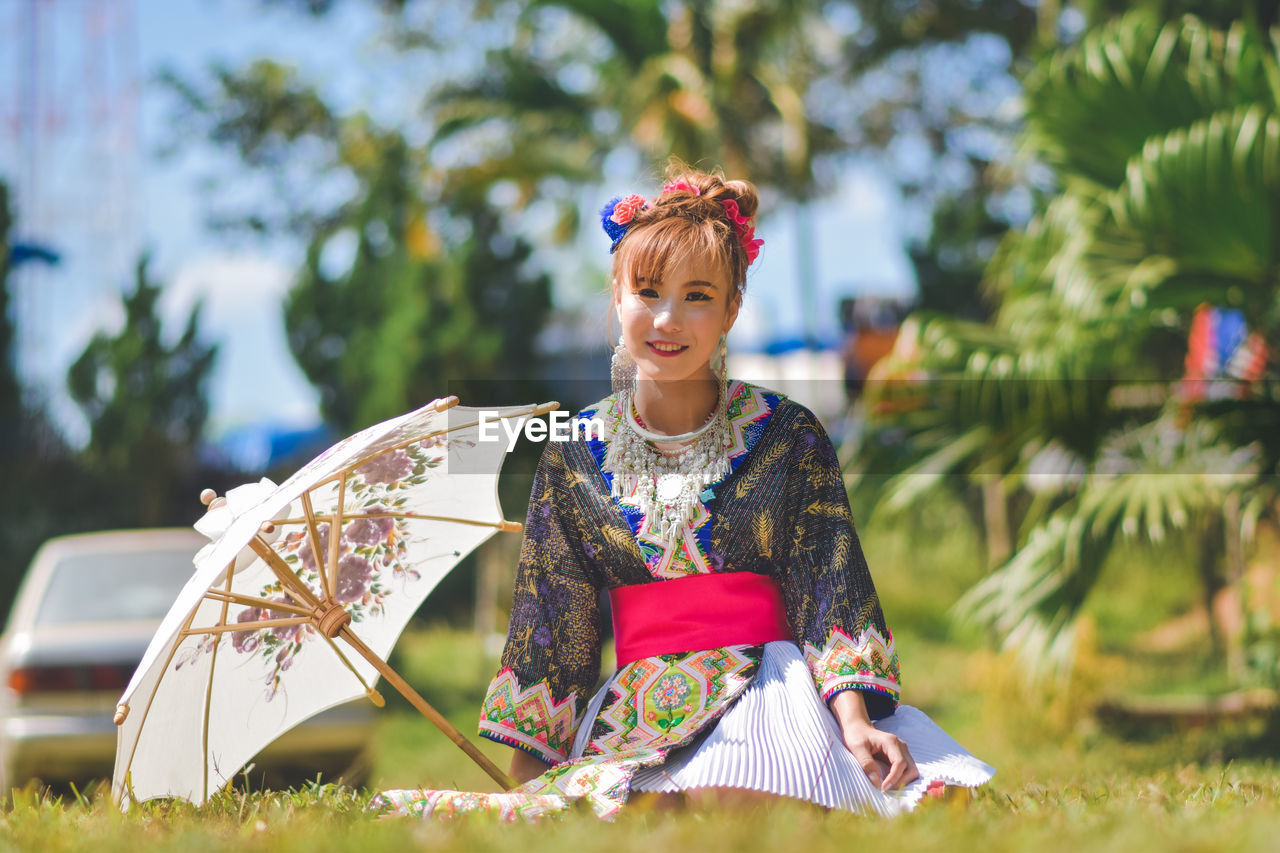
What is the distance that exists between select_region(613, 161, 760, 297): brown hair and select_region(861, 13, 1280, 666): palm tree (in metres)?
2.49

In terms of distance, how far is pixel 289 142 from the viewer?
15750 mm

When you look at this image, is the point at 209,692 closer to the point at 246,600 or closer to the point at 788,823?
the point at 246,600

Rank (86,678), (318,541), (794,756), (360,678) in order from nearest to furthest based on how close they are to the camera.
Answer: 1. (794,756)
2. (318,541)
3. (360,678)
4. (86,678)

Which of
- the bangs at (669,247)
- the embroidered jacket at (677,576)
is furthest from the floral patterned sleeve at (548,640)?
the bangs at (669,247)

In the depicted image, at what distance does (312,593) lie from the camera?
2600 millimetres

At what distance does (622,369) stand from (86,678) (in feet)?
11.9

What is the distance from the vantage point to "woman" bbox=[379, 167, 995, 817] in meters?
2.32

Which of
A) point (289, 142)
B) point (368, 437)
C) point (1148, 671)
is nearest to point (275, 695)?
point (368, 437)

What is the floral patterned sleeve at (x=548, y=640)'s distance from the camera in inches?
99.9

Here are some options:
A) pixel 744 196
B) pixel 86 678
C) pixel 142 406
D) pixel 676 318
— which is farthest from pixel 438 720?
pixel 142 406

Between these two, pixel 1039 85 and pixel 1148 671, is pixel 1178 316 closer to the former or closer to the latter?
pixel 1039 85

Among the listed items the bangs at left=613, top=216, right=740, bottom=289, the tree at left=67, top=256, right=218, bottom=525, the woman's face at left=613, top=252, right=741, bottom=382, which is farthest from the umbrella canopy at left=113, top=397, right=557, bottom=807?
the tree at left=67, top=256, right=218, bottom=525

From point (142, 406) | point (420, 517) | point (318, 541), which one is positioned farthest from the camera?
point (142, 406)

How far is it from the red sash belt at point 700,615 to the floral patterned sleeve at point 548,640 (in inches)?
5.0
